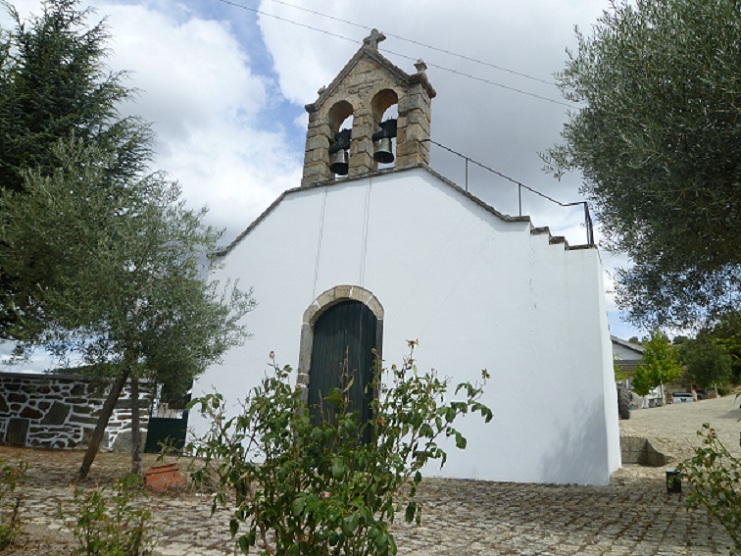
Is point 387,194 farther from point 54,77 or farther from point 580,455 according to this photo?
point 54,77

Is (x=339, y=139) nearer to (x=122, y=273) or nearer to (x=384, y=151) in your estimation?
(x=384, y=151)

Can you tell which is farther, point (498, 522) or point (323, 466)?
point (498, 522)

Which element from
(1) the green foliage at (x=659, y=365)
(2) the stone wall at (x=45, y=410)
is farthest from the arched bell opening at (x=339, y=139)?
(1) the green foliage at (x=659, y=365)

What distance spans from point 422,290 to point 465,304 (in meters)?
0.87

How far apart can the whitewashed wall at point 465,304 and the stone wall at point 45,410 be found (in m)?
2.25

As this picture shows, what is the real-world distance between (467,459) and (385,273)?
3.69 m

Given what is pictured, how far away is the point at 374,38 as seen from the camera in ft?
36.1

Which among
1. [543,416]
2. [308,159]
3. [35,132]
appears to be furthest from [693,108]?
[35,132]

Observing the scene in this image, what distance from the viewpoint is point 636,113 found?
5668 mm

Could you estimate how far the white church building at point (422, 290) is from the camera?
7852mm

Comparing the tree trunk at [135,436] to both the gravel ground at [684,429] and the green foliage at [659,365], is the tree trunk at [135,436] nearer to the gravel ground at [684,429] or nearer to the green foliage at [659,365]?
the gravel ground at [684,429]

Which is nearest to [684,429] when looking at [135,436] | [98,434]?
[135,436]

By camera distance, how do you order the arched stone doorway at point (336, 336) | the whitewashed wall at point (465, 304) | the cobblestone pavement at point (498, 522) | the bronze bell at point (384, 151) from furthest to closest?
1. the bronze bell at point (384, 151)
2. the arched stone doorway at point (336, 336)
3. the whitewashed wall at point (465, 304)
4. the cobblestone pavement at point (498, 522)

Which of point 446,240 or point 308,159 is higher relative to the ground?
point 308,159
